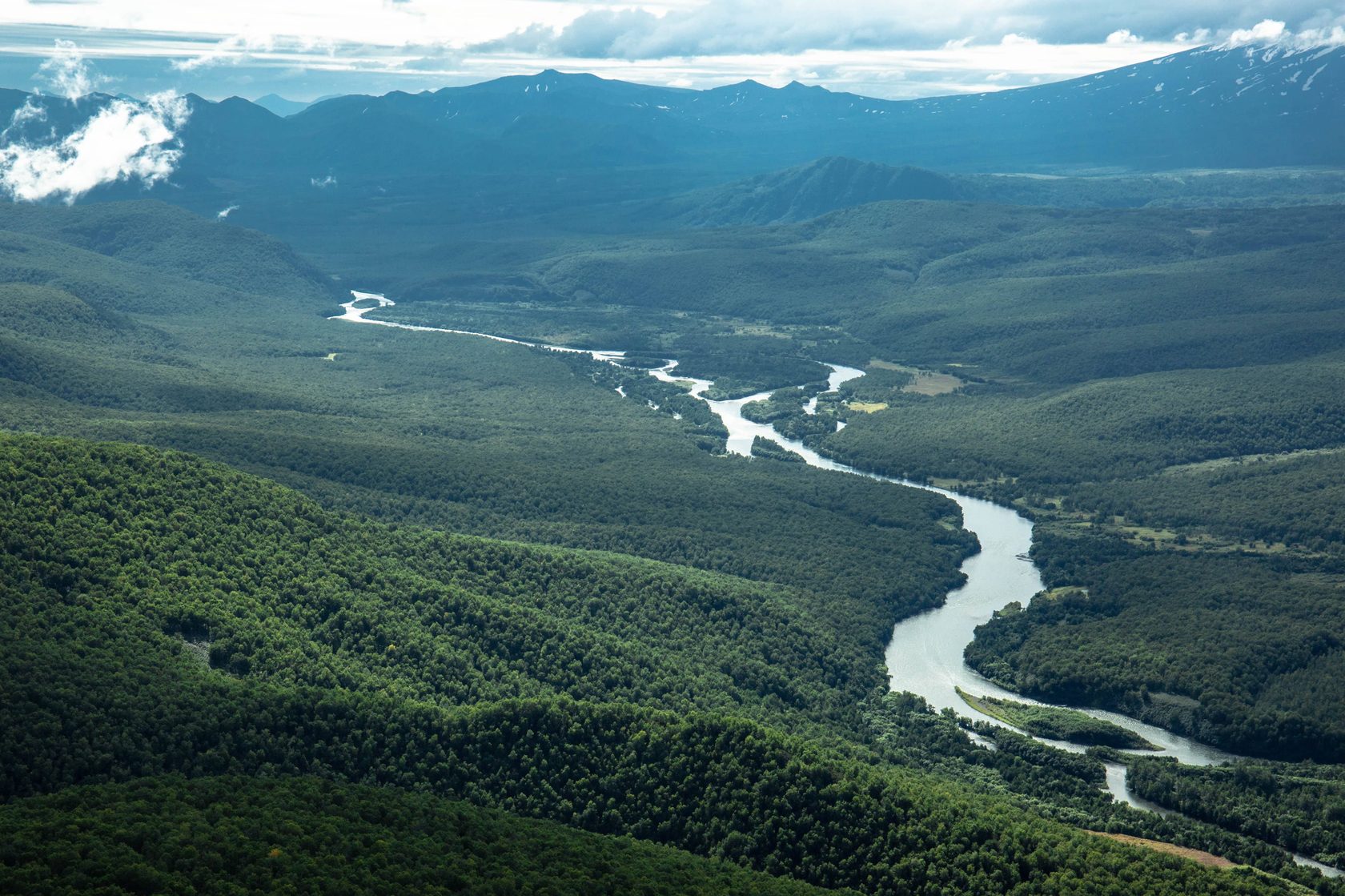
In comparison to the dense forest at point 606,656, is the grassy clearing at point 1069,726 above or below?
below

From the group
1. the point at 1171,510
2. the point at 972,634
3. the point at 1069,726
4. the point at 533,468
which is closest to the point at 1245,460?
the point at 1171,510

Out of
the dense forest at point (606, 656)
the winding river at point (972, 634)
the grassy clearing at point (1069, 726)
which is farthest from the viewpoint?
the grassy clearing at point (1069, 726)

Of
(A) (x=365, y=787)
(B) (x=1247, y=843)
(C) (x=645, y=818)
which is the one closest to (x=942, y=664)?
(B) (x=1247, y=843)

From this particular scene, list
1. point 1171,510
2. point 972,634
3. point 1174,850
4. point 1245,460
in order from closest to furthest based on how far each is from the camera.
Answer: point 1174,850, point 972,634, point 1171,510, point 1245,460

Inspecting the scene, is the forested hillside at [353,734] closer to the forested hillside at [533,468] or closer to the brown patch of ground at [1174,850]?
the brown patch of ground at [1174,850]

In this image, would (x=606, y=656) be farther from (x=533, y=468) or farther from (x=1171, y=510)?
(x=1171, y=510)

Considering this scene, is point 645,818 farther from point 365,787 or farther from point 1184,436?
point 1184,436

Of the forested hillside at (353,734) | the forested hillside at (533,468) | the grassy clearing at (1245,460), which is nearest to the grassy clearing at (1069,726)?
the forested hillside at (353,734)

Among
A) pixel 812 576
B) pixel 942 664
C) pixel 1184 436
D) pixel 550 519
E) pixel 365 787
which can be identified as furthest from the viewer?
pixel 1184 436

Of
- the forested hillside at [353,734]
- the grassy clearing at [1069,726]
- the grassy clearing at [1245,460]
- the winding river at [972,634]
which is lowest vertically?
the winding river at [972,634]
